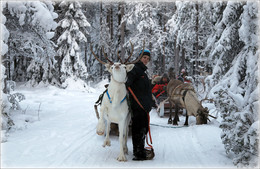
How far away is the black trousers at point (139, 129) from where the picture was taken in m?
4.68

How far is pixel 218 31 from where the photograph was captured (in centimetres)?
684

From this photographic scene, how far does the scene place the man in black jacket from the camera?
4.68 metres

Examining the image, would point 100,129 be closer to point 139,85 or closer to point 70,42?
point 139,85

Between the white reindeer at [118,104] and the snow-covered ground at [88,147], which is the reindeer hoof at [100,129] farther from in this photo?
the snow-covered ground at [88,147]

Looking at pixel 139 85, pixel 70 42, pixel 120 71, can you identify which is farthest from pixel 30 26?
pixel 70 42

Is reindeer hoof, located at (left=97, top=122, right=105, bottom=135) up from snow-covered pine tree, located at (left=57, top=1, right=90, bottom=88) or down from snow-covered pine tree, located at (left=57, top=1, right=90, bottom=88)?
down

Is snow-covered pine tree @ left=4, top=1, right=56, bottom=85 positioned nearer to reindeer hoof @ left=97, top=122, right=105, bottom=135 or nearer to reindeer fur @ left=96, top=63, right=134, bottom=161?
reindeer fur @ left=96, top=63, right=134, bottom=161

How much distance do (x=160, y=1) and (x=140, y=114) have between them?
21.8m

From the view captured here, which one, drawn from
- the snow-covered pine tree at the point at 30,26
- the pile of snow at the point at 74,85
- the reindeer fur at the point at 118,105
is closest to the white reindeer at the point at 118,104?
the reindeer fur at the point at 118,105

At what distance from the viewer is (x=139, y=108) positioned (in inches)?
189

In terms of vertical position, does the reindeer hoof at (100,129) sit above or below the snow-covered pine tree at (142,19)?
below

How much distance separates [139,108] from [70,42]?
52.5ft

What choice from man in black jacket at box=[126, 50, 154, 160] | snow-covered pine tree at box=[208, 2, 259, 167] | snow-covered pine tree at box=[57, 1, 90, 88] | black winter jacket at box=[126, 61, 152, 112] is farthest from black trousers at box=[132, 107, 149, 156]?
snow-covered pine tree at box=[57, 1, 90, 88]

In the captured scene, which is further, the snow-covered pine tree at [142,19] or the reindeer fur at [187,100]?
the snow-covered pine tree at [142,19]
